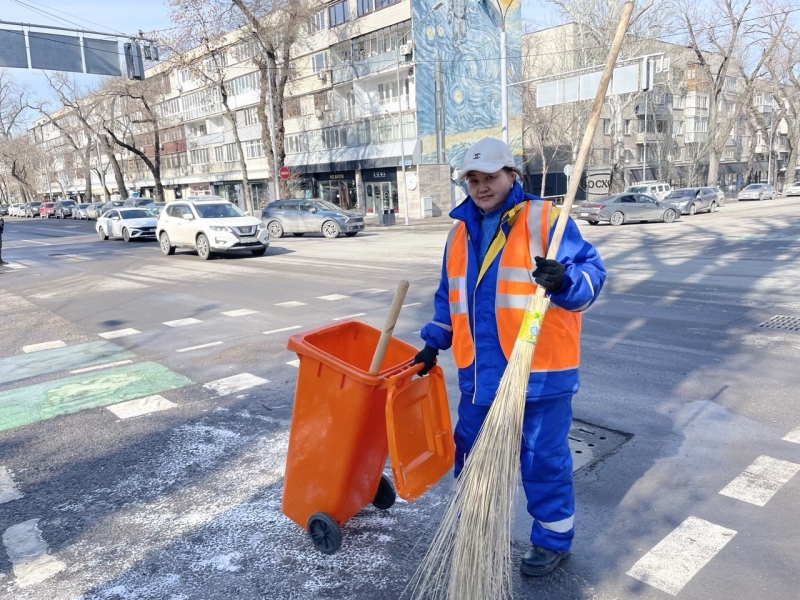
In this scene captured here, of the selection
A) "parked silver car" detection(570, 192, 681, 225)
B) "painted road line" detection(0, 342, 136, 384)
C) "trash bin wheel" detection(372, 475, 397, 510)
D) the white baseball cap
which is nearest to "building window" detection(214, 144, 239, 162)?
"parked silver car" detection(570, 192, 681, 225)

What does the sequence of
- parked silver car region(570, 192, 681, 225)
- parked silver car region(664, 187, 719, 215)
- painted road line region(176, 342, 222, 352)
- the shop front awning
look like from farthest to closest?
the shop front awning → parked silver car region(664, 187, 719, 215) → parked silver car region(570, 192, 681, 225) → painted road line region(176, 342, 222, 352)

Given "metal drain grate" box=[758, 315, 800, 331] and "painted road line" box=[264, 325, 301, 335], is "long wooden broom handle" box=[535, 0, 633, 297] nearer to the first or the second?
"metal drain grate" box=[758, 315, 800, 331]

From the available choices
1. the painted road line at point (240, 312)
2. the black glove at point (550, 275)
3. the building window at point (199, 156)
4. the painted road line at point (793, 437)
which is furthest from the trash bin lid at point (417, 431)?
the building window at point (199, 156)

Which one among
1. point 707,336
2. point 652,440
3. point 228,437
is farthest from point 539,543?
point 707,336

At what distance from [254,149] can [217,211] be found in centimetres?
3510

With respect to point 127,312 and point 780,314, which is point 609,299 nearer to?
point 780,314

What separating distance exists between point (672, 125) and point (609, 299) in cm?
5453

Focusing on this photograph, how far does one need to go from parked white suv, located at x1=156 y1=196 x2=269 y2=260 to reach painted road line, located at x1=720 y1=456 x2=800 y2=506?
575 inches

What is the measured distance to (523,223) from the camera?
263 cm

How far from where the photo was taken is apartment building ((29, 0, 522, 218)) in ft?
121

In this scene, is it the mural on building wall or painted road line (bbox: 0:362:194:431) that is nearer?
painted road line (bbox: 0:362:194:431)

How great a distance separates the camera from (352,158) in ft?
134

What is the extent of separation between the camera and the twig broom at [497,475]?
96.3 inches

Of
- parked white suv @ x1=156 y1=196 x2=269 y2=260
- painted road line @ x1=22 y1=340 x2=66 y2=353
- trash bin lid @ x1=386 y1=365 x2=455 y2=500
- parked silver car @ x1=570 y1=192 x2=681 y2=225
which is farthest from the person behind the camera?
parked silver car @ x1=570 y1=192 x2=681 y2=225
